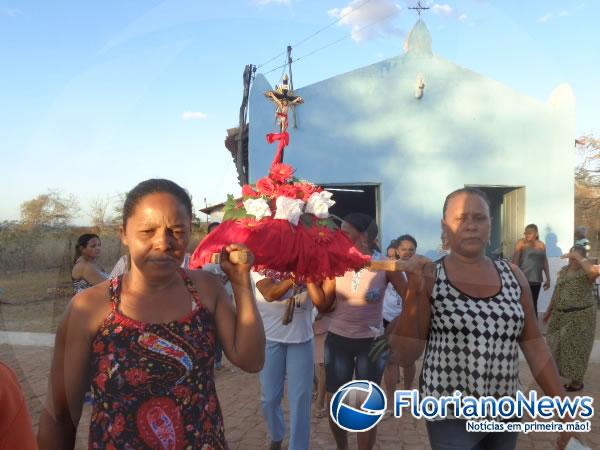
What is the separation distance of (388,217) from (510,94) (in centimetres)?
233

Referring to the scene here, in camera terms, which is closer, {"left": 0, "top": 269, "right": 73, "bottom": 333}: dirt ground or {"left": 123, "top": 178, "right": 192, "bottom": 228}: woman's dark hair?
{"left": 123, "top": 178, "right": 192, "bottom": 228}: woman's dark hair

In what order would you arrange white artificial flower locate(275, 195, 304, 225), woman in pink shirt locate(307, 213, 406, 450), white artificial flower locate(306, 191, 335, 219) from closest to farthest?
white artificial flower locate(275, 195, 304, 225), white artificial flower locate(306, 191, 335, 219), woman in pink shirt locate(307, 213, 406, 450)

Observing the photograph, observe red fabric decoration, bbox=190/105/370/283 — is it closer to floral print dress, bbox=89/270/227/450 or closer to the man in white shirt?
the man in white shirt

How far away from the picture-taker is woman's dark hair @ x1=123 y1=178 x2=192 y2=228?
68.3 inches

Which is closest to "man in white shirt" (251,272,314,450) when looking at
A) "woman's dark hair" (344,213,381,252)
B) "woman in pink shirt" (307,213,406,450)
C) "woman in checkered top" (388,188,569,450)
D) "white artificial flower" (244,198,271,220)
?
"woman in pink shirt" (307,213,406,450)

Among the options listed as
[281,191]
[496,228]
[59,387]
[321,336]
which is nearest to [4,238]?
[321,336]

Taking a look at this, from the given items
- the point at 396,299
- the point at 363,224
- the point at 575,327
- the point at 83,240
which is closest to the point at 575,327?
the point at 575,327

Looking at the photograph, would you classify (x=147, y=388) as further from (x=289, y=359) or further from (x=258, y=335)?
(x=289, y=359)

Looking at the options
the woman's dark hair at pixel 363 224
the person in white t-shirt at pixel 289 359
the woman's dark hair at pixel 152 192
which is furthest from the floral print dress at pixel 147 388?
the woman's dark hair at pixel 363 224

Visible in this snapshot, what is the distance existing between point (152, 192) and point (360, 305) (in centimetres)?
234

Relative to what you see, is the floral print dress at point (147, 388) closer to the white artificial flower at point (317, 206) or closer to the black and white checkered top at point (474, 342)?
the black and white checkered top at point (474, 342)

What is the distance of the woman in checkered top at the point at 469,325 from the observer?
2.21 m

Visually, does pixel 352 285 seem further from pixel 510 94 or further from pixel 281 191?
pixel 510 94

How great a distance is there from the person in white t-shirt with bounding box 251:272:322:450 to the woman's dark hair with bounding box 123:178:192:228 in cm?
164
